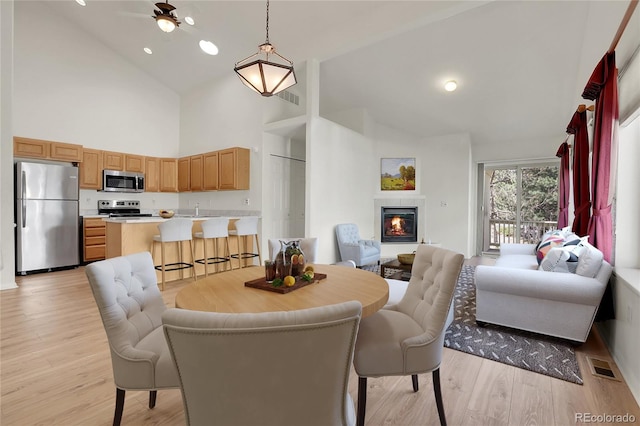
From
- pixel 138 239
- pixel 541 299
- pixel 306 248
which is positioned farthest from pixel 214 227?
pixel 541 299

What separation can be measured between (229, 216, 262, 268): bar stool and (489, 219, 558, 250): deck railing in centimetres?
545

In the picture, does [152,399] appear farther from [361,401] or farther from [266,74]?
[266,74]

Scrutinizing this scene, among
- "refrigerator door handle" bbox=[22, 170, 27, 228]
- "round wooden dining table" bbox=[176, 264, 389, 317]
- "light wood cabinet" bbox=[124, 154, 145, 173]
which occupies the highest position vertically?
"light wood cabinet" bbox=[124, 154, 145, 173]

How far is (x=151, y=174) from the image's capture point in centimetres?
651

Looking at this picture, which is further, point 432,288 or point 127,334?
point 432,288

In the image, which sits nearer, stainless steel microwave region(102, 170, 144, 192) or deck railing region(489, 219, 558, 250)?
stainless steel microwave region(102, 170, 144, 192)

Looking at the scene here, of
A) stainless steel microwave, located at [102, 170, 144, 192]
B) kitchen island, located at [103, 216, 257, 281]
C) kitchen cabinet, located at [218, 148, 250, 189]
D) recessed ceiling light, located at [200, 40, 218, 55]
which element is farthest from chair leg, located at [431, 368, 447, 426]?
stainless steel microwave, located at [102, 170, 144, 192]

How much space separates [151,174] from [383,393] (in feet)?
21.2

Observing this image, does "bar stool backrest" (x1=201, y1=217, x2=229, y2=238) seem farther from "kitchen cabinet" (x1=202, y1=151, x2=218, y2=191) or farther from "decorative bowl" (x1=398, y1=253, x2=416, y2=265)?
"decorative bowl" (x1=398, y1=253, x2=416, y2=265)

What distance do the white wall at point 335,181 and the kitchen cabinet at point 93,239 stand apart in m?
4.00

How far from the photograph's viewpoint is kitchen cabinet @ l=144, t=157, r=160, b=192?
6436 mm

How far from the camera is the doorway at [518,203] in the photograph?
6.46m

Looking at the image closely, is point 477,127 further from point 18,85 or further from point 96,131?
point 18,85

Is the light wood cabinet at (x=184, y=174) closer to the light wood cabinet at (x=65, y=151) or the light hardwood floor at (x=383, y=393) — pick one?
the light wood cabinet at (x=65, y=151)
